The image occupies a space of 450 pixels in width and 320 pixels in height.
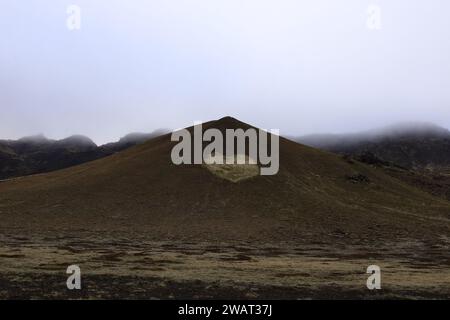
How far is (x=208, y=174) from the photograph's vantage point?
53.7 m

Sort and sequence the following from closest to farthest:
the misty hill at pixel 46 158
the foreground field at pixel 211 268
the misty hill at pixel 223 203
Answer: the foreground field at pixel 211 268 → the misty hill at pixel 223 203 → the misty hill at pixel 46 158

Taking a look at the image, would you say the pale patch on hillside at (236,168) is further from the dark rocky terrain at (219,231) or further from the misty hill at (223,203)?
the dark rocky terrain at (219,231)

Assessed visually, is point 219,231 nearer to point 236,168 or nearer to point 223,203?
point 223,203

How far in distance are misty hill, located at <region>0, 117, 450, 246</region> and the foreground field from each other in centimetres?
439

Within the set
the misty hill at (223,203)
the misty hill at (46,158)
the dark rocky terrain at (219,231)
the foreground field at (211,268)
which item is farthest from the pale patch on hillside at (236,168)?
the misty hill at (46,158)

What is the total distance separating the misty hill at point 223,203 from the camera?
1609 inches

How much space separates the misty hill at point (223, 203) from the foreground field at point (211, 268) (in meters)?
Result: 4.39

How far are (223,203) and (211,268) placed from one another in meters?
24.1

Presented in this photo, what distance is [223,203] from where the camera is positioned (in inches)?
1864

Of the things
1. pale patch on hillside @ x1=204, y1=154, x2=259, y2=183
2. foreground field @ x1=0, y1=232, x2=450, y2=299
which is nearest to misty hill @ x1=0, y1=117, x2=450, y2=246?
pale patch on hillside @ x1=204, y1=154, x2=259, y2=183

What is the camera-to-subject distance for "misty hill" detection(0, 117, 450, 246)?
4088 cm

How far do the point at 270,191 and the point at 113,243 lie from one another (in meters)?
20.6

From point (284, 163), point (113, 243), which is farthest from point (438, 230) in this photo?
point (113, 243)
